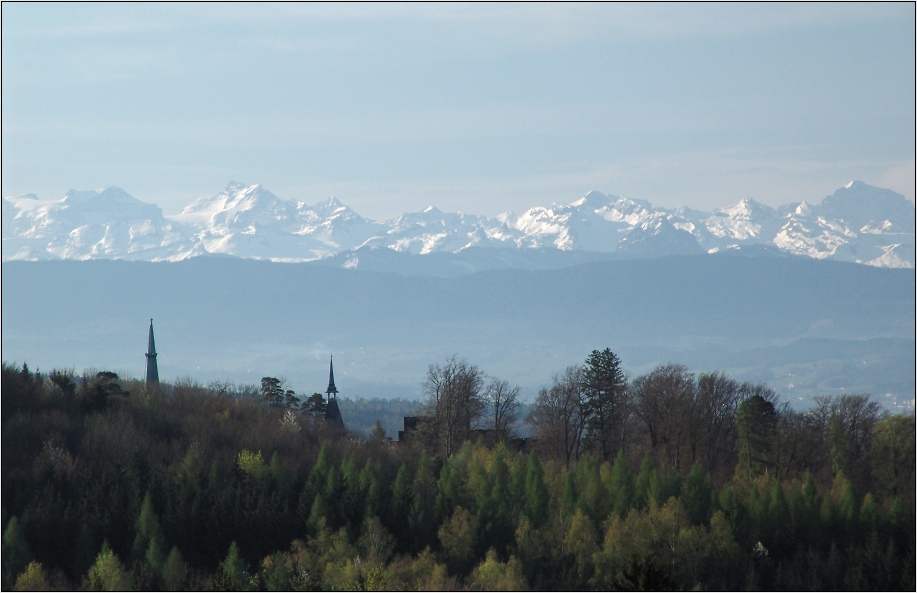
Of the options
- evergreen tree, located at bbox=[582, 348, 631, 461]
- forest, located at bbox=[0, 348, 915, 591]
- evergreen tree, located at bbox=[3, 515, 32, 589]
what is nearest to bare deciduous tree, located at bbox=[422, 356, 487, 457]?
forest, located at bbox=[0, 348, 915, 591]

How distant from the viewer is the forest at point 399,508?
197ft

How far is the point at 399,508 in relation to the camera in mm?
68125

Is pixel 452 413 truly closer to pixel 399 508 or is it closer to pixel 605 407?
pixel 605 407

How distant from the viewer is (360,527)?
65.9m

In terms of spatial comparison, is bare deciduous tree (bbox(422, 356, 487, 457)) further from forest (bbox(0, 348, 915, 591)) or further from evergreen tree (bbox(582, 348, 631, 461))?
evergreen tree (bbox(582, 348, 631, 461))

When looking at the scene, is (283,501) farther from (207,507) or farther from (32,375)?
(32,375)

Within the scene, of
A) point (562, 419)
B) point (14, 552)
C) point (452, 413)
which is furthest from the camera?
point (452, 413)

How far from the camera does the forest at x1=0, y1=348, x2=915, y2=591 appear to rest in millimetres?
60094

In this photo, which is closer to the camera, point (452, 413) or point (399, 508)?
point (399, 508)

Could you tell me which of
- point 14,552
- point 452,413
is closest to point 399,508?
point 14,552

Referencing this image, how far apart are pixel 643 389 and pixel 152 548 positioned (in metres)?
43.1

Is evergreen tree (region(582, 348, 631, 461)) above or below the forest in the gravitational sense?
above

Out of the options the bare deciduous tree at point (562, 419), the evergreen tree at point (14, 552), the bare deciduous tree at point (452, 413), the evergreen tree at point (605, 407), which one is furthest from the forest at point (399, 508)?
the bare deciduous tree at point (562, 419)

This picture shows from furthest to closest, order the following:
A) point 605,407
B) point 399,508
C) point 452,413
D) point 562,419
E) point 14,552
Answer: point 452,413 < point 562,419 < point 605,407 < point 399,508 < point 14,552
